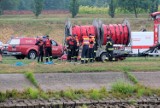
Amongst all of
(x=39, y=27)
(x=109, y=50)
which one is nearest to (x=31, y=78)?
(x=109, y=50)

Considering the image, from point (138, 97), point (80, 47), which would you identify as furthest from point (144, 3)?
point (138, 97)

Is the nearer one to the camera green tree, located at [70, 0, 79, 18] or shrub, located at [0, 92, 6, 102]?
shrub, located at [0, 92, 6, 102]

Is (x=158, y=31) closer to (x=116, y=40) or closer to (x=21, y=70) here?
(x=116, y=40)

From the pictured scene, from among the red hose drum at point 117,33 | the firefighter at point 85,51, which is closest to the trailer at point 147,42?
the red hose drum at point 117,33

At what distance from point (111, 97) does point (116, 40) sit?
14.9 metres

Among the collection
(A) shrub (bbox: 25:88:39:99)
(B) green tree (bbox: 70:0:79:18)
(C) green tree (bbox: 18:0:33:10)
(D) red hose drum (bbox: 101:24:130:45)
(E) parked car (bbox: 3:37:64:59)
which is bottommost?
A: (A) shrub (bbox: 25:88:39:99)

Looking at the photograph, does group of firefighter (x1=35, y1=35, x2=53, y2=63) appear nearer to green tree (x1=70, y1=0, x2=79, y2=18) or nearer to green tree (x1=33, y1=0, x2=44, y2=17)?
green tree (x1=33, y1=0, x2=44, y2=17)

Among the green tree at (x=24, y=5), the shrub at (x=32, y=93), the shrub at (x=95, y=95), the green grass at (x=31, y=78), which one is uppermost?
the green tree at (x=24, y=5)

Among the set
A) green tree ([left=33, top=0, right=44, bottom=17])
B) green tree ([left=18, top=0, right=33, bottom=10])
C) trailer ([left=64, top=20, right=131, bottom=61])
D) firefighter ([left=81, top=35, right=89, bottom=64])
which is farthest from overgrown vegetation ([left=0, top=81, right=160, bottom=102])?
green tree ([left=18, top=0, right=33, bottom=10])

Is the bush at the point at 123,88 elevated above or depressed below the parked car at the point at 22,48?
below

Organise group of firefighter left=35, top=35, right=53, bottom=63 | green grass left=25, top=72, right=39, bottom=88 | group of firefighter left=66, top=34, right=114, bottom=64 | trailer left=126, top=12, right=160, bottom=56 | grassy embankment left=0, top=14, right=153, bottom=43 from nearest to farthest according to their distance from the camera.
A: green grass left=25, top=72, right=39, bottom=88, group of firefighter left=66, top=34, right=114, bottom=64, group of firefighter left=35, top=35, right=53, bottom=63, trailer left=126, top=12, right=160, bottom=56, grassy embankment left=0, top=14, right=153, bottom=43

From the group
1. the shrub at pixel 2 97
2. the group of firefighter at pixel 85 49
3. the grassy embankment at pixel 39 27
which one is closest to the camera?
the shrub at pixel 2 97

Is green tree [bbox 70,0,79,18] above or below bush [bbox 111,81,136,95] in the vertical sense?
above

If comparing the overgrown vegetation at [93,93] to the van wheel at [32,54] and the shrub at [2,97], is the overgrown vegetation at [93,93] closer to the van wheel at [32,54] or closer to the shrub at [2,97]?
the shrub at [2,97]
